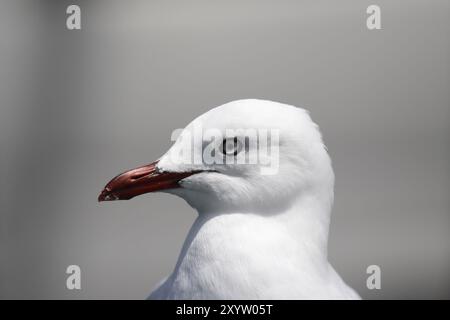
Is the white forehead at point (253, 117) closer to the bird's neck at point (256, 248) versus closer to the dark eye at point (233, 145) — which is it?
the dark eye at point (233, 145)

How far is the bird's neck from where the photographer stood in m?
0.99

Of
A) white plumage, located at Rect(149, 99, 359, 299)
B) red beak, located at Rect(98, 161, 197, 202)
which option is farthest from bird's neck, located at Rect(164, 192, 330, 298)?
red beak, located at Rect(98, 161, 197, 202)

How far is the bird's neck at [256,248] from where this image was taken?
994 millimetres

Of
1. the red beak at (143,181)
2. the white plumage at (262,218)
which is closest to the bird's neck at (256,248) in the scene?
the white plumage at (262,218)

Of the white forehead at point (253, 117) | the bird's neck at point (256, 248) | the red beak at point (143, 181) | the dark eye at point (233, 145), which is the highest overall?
the white forehead at point (253, 117)

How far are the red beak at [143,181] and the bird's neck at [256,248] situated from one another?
0.34ft

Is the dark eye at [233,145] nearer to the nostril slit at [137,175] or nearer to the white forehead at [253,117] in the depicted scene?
the white forehead at [253,117]

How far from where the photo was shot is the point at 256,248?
1007 mm

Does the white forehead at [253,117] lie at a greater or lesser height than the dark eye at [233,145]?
greater

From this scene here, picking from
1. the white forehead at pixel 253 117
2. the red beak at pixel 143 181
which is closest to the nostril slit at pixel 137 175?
the red beak at pixel 143 181

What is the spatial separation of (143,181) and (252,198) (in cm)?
22

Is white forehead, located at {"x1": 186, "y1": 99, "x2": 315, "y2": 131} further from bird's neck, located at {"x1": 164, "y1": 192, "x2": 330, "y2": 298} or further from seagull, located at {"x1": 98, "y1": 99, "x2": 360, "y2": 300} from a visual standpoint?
bird's neck, located at {"x1": 164, "y1": 192, "x2": 330, "y2": 298}

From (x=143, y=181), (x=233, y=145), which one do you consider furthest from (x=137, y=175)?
(x=233, y=145)

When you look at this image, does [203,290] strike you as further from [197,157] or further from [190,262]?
[197,157]
